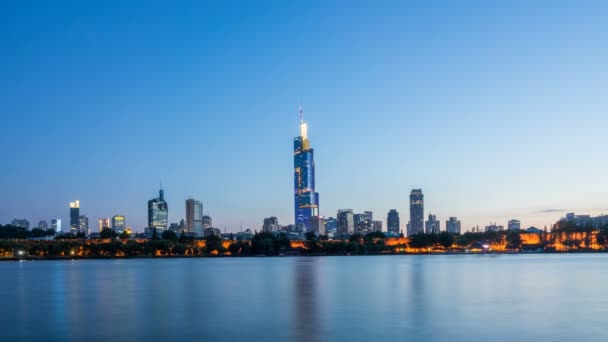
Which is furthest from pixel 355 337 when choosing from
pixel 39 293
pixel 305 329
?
pixel 39 293

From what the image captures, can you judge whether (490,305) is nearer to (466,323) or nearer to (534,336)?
(466,323)

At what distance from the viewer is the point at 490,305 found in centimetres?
4919

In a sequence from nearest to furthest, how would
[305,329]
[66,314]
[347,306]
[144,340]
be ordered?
[144,340], [305,329], [66,314], [347,306]

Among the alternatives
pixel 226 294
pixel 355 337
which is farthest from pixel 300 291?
pixel 355 337

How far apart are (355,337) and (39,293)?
41.5 metres

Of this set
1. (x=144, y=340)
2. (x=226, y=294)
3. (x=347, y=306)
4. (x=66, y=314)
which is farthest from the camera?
(x=226, y=294)

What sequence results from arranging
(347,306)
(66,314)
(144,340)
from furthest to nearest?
1. (347,306)
2. (66,314)
3. (144,340)

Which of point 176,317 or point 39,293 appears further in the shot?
point 39,293

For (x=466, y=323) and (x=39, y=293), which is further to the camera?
(x=39, y=293)

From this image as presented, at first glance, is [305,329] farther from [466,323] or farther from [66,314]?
[66,314]

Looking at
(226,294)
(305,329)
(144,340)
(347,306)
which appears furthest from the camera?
(226,294)

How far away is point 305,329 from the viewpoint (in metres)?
36.3

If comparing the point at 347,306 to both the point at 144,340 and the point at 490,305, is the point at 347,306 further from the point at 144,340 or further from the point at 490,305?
the point at 144,340

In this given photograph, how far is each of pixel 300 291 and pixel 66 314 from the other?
81.4 feet
